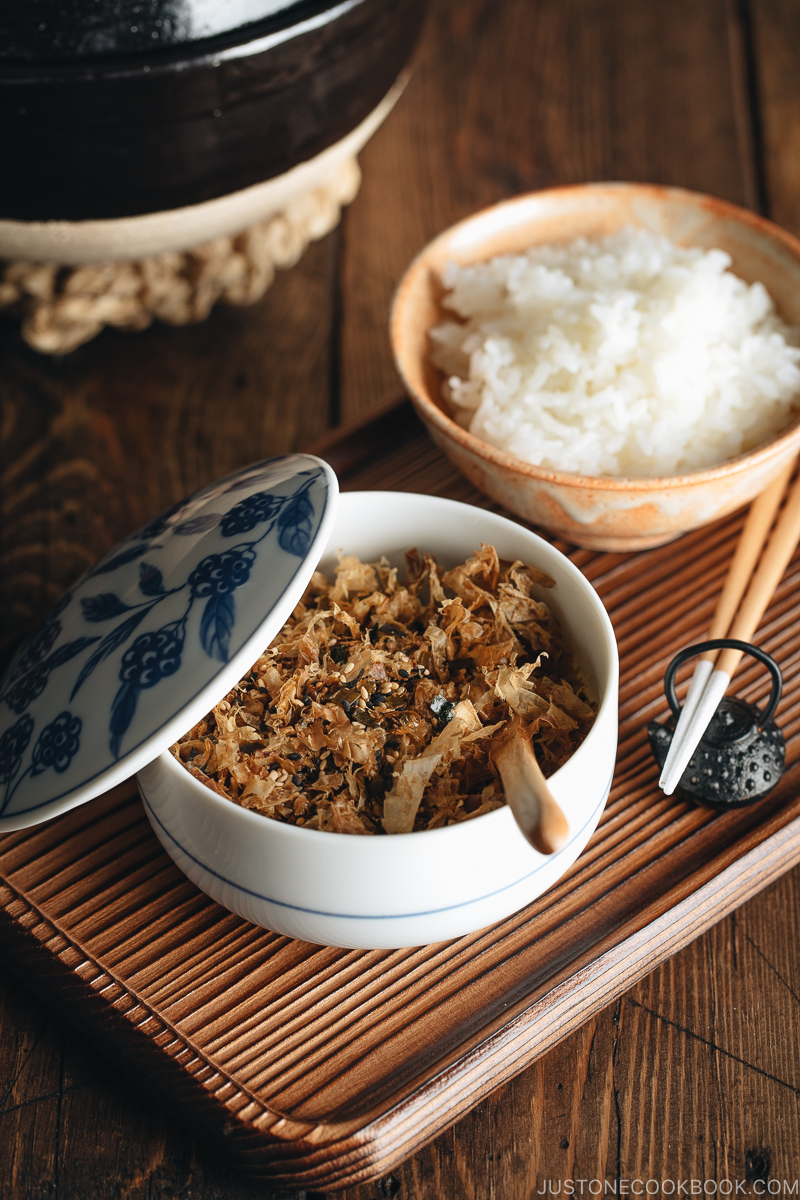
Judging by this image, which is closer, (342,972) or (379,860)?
(379,860)

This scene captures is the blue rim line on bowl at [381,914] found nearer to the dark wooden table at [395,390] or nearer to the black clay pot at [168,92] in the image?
the dark wooden table at [395,390]

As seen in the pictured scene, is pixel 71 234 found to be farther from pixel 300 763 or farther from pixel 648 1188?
pixel 648 1188

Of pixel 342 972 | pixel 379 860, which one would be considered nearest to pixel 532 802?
pixel 379 860

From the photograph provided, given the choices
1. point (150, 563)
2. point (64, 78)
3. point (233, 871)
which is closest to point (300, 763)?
point (233, 871)

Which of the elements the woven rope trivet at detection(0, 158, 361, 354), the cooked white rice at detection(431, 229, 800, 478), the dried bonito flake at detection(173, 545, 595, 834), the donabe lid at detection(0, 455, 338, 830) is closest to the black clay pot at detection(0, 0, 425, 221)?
the woven rope trivet at detection(0, 158, 361, 354)

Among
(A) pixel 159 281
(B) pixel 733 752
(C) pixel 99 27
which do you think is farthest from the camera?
(A) pixel 159 281

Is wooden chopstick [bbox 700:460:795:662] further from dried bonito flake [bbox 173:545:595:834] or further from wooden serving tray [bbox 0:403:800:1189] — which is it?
dried bonito flake [bbox 173:545:595:834]

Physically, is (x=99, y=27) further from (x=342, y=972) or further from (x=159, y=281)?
(x=342, y=972)
